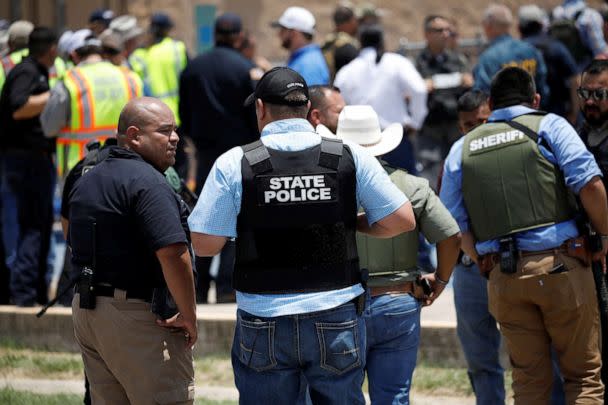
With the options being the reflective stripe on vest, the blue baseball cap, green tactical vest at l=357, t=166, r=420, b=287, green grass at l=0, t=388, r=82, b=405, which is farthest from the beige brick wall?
green tactical vest at l=357, t=166, r=420, b=287

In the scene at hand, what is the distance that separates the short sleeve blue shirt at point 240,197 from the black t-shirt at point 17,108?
4.91m

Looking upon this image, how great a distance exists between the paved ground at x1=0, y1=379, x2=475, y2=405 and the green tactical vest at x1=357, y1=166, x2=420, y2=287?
2112 mm

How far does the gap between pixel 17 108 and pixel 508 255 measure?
4.74 metres

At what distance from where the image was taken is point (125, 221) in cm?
527

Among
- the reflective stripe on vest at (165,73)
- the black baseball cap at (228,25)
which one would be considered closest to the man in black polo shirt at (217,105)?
the black baseball cap at (228,25)

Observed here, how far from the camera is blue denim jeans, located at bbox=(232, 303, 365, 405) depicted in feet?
16.0

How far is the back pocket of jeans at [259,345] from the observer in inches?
193

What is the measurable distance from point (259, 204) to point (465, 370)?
3686mm

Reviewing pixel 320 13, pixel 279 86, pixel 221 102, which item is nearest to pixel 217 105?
pixel 221 102

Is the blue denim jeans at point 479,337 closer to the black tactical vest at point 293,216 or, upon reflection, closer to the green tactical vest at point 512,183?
the green tactical vest at point 512,183

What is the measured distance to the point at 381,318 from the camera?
5.70 m

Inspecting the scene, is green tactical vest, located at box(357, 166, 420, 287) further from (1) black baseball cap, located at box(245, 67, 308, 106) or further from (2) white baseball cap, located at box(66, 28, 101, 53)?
(2) white baseball cap, located at box(66, 28, 101, 53)

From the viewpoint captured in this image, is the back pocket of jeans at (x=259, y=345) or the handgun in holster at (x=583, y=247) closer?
the back pocket of jeans at (x=259, y=345)

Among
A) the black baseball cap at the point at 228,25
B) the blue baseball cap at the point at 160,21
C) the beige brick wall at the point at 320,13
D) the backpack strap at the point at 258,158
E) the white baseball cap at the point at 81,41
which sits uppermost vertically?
the beige brick wall at the point at 320,13
